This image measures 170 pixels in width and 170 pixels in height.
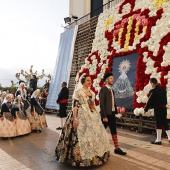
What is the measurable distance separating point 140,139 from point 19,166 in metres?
3.33

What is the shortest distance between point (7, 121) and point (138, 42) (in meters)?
4.72

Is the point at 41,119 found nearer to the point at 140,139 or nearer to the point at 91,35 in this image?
the point at 140,139

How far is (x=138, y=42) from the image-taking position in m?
7.29

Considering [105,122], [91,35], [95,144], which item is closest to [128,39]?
[91,35]

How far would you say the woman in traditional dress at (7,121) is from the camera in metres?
6.04

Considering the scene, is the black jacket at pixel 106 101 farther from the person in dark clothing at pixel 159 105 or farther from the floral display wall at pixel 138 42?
the floral display wall at pixel 138 42

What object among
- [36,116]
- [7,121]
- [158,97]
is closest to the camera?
[158,97]

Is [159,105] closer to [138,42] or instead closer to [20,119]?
[138,42]

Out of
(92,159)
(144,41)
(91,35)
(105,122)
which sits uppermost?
(91,35)

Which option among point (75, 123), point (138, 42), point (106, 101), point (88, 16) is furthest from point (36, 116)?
point (88, 16)

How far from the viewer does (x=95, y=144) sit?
370 centimetres

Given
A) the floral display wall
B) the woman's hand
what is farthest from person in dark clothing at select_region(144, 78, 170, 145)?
the woman's hand

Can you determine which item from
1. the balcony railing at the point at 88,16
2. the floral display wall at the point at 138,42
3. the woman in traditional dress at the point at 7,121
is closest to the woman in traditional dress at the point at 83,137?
the woman in traditional dress at the point at 7,121

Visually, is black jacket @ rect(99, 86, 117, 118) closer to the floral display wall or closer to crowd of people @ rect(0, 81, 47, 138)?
the floral display wall
